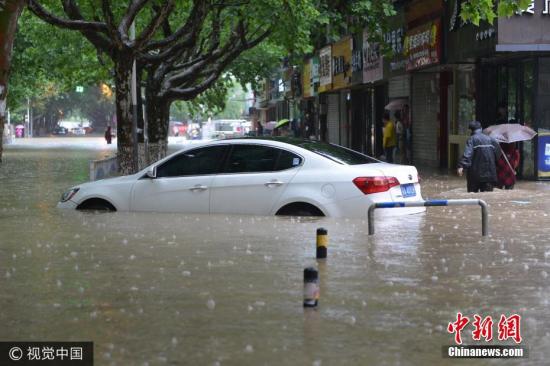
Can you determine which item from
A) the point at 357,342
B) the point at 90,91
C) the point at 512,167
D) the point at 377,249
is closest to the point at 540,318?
the point at 357,342

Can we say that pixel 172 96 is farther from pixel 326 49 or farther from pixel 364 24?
pixel 326 49

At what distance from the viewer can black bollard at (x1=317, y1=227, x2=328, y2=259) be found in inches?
438

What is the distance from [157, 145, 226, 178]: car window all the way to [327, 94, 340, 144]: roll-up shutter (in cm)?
3913

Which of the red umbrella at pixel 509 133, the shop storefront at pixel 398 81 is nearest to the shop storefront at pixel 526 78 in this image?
the red umbrella at pixel 509 133

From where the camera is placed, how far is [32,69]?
49.1 meters

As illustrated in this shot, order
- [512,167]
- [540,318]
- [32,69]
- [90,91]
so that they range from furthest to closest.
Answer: [90,91] → [32,69] → [512,167] → [540,318]

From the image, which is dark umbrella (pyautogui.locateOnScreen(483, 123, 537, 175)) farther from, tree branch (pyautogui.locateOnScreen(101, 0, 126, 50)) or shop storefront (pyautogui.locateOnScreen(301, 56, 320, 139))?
shop storefront (pyautogui.locateOnScreen(301, 56, 320, 139))

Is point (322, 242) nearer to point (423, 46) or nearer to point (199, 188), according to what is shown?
point (199, 188)

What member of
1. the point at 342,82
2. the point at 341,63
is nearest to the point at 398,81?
the point at 342,82

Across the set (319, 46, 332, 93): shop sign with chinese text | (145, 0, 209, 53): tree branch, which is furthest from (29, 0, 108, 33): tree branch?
(319, 46, 332, 93): shop sign with chinese text

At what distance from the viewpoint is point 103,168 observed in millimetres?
26859

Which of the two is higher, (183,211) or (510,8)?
(510,8)

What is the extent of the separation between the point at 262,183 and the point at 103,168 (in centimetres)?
1254

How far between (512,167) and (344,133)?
100 ft
